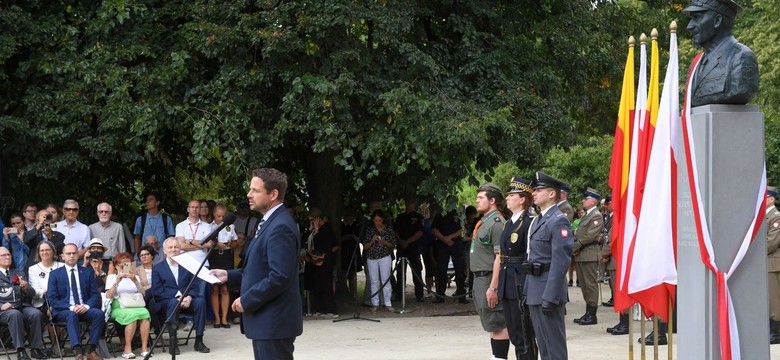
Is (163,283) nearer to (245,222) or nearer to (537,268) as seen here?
(245,222)

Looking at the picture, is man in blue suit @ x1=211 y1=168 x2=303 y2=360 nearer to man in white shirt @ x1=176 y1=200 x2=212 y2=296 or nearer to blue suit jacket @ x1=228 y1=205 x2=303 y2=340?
blue suit jacket @ x1=228 y1=205 x2=303 y2=340

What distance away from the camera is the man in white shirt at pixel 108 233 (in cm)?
1598

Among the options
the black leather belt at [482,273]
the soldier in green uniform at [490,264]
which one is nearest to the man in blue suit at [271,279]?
the soldier in green uniform at [490,264]

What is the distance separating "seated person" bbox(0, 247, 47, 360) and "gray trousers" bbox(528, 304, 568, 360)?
6.39m

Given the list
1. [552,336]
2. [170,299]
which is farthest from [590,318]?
[552,336]

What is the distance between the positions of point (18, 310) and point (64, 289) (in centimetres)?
57

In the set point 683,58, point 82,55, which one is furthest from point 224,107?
point 683,58

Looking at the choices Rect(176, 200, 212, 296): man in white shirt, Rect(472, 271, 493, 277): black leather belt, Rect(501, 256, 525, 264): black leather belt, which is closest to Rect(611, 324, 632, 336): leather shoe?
Rect(472, 271, 493, 277): black leather belt

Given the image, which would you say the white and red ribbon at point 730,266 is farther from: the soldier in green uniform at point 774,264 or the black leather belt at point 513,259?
the soldier in green uniform at point 774,264

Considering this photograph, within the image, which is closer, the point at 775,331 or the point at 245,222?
the point at 775,331

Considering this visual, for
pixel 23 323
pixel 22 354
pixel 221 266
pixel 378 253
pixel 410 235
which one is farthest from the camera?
pixel 410 235

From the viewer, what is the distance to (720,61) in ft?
28.5

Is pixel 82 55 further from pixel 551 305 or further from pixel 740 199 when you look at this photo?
pixel 740 199

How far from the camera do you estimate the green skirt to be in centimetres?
1372
